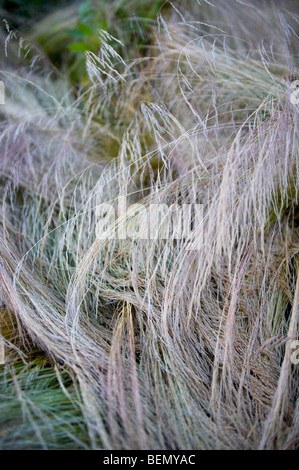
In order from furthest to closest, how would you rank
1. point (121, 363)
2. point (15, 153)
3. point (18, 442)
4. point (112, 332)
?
1. point (15, 153)
2. point (112, 332)
3. point (121, 363)
4. point (18, 442)

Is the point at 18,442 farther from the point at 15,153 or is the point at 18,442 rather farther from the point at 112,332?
the point at 15,153

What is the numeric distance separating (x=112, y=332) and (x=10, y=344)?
0.23 m

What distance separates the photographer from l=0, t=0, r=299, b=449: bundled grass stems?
0.64 metres

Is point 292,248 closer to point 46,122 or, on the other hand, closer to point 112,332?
point 112,332

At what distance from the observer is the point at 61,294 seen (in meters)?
0.90

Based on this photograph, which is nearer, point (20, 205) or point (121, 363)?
point (121, 363)

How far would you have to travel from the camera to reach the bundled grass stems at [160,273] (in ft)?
2.10

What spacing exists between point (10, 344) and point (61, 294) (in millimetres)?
184

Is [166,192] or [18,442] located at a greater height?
[166,192]

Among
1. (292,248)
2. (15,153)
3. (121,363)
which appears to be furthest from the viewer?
(15,153)

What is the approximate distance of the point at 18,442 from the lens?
570mm

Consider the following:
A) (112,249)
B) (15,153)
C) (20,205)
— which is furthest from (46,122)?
(112,249)

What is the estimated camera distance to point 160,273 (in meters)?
0.90
